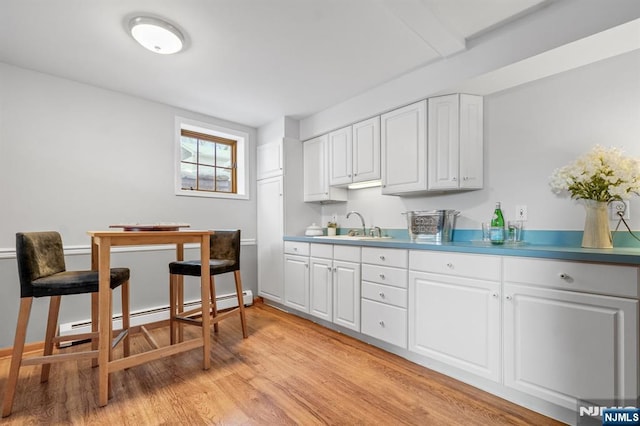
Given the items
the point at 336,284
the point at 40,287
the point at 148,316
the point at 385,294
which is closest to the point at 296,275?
the point at 336,284

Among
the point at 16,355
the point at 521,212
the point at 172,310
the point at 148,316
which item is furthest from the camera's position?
the point at 148,316

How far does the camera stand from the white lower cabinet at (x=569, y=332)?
1365mm

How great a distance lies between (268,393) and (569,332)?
1664mm

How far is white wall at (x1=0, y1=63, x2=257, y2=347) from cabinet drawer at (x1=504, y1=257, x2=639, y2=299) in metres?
3.01

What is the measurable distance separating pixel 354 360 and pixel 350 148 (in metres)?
1.99

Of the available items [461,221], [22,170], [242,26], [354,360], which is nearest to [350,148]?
[461,221]

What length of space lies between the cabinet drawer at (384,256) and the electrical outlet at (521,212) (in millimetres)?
858

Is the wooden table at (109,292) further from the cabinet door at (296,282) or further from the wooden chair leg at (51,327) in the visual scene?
the cabinet door at (296,282)

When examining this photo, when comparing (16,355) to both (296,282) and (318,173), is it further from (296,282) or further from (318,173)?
(318,173)

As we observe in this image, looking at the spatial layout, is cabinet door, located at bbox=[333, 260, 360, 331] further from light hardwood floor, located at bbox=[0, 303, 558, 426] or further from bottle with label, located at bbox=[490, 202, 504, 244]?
bottle with label, located at bbox=[490, 202, 504, 244]

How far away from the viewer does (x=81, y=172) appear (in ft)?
8.80

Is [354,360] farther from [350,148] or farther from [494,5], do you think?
[494,5]

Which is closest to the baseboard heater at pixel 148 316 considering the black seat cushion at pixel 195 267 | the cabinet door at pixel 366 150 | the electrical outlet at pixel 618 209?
the black seat cushion at pixel 195 267

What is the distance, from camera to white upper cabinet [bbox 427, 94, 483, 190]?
7.68 ft
